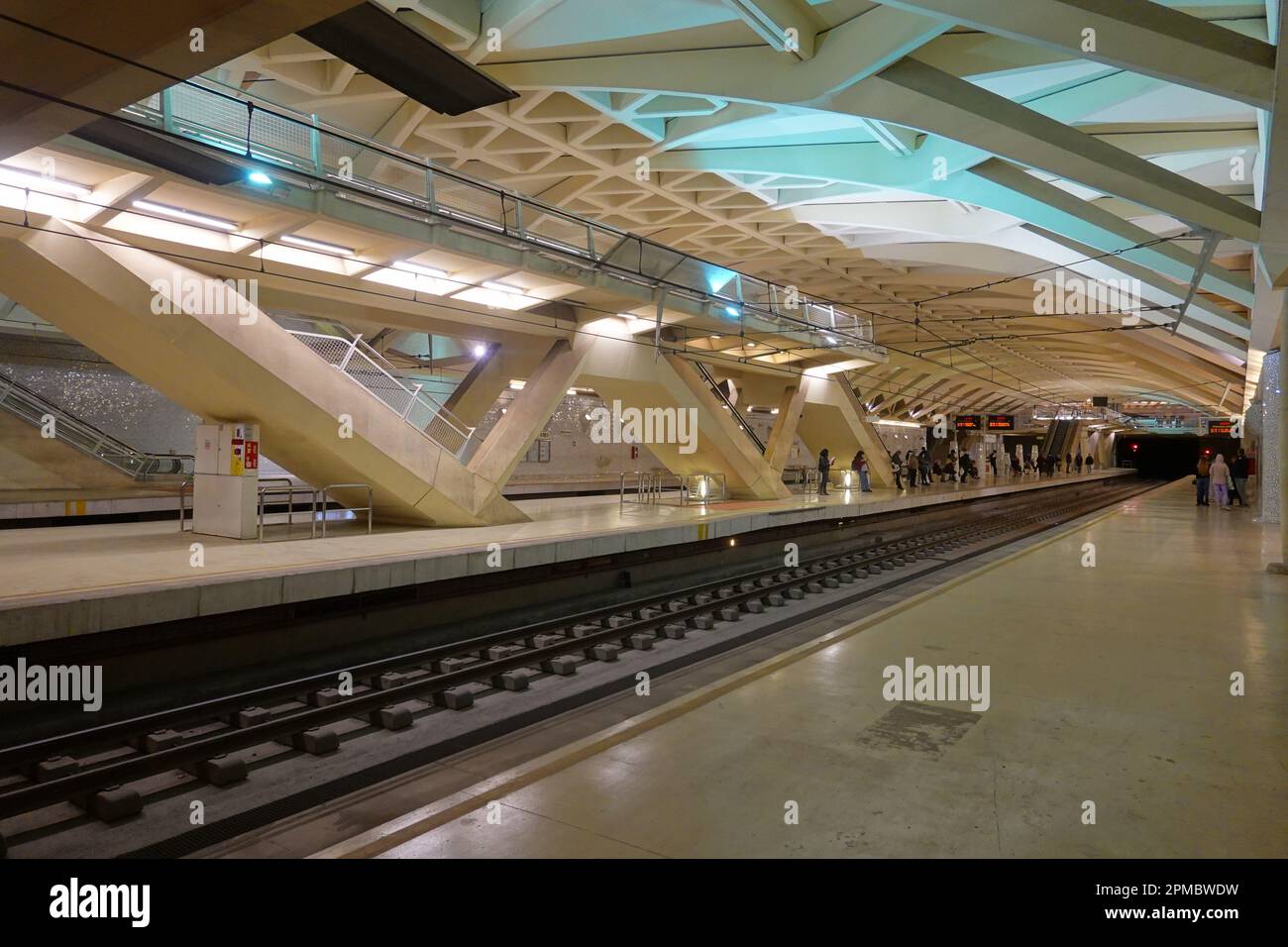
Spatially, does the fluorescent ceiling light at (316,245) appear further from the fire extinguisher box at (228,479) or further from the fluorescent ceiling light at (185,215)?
the fire extinguisher box at (228,479)

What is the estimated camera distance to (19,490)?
1377 cm

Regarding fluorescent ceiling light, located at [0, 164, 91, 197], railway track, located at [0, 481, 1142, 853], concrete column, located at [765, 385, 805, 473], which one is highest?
fluorescent ceiling light, located at [0, 164, 91, 197]

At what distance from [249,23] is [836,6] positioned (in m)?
7.56

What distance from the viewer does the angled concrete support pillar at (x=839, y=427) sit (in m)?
24.7

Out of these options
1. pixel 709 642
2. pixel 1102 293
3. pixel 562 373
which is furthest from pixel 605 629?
pixel 1102 293

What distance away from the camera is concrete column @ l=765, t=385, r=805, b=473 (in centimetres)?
2233

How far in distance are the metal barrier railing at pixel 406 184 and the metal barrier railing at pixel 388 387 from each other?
222 centimetres

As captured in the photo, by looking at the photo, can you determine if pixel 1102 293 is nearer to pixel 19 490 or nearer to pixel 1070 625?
pixel 1070 625

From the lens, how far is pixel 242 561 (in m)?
8.57

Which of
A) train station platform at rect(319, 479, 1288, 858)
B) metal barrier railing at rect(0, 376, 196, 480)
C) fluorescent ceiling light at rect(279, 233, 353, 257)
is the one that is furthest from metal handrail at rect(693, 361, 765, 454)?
train station platform at rect(319, 479, 1288, 858)

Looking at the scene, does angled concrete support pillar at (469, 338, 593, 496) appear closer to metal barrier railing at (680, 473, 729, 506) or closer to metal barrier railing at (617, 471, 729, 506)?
metal barrier railing at (617, 471, 729, 506)

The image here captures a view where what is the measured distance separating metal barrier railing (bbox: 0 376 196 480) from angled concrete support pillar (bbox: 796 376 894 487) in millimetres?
16624

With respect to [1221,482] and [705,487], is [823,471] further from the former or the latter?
[1221,482]

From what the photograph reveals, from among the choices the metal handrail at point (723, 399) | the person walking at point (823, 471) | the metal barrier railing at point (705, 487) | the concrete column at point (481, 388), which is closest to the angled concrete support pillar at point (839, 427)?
the person walking at point (823, 471)
